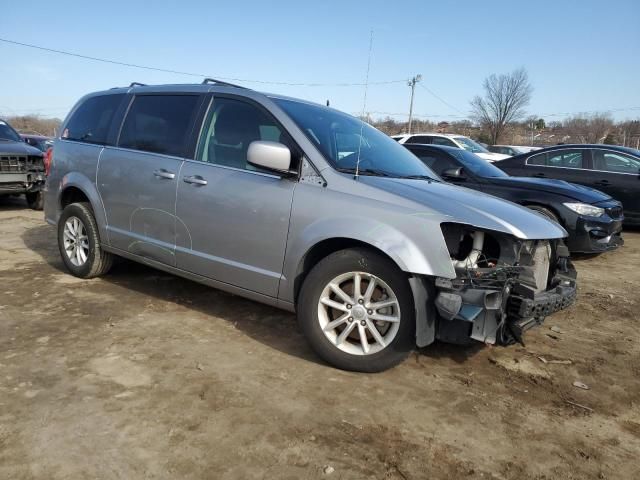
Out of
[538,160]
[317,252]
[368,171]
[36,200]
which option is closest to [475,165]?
[538,160]

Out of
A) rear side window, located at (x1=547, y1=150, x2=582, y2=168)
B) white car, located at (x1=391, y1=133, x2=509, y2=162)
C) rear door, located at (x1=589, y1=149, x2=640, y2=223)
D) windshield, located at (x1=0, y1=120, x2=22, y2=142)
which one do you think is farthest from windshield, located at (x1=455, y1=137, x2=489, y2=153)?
windshield, located at (x1=0, y1=120, x2=22, y2=142)

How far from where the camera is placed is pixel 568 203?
631cm

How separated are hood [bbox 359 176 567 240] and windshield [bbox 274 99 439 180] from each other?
0.76 feet

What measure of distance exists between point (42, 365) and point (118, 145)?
2190 mm

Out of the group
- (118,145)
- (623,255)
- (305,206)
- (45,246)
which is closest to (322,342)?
(305,206)

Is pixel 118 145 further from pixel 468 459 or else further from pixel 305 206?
pixel 468 459

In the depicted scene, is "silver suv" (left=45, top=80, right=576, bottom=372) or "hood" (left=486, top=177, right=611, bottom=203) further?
"hood" (left=486, top=177, right=611, bottom=203)

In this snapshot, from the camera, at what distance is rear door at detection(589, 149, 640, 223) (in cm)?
816

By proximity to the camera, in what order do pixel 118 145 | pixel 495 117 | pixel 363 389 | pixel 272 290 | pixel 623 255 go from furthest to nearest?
pixel 495 117, pixel 623 255, pixel 118 145, pixel 272 290, pixel 363 389

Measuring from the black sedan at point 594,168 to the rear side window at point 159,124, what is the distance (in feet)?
22.0

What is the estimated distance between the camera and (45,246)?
A: 638 centimetres

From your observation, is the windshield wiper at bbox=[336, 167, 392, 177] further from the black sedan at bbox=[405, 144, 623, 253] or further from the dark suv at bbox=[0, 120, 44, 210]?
the dark suv at bbox=[0, 120, 44, 210]

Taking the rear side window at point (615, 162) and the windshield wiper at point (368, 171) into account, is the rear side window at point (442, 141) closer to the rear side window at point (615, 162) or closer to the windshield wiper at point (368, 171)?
the rear side window at point (615, 162)

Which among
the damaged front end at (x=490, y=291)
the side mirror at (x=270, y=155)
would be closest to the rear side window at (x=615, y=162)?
the damaged front end at (x=490, y=291)
